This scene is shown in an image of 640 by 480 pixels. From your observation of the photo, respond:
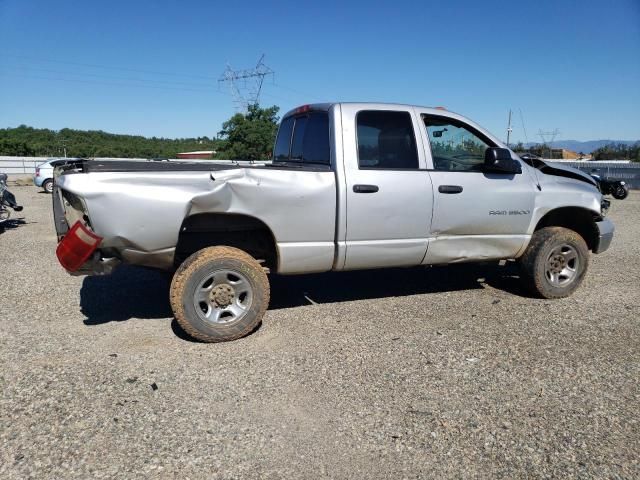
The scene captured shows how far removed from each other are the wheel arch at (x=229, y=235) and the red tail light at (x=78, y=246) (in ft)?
2.41

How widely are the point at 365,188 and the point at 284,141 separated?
181cm

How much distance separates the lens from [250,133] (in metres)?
Answer: 46.6

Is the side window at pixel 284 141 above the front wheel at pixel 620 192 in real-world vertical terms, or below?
above

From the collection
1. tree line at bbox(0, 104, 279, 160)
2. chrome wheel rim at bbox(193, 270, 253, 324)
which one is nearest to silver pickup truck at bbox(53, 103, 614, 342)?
chrome wheel rim at bbox(193, 270, 253, 324)

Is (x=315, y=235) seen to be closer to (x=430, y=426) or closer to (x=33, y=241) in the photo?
(x=430, y=426)

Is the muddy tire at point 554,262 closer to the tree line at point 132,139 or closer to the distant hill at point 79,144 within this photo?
the tree line at point 132,139

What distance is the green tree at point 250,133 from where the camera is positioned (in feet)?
151

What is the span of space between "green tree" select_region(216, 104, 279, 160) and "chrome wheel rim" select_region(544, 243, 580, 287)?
4014 centimetres

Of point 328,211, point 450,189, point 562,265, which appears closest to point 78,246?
point 328,211

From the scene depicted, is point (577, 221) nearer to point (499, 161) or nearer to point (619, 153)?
point (499, 161)

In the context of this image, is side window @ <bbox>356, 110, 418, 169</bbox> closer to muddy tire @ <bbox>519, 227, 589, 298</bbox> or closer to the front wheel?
muddy tire @ <bbox>519, 227, 589, 298</bbox>

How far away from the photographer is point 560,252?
5.59m

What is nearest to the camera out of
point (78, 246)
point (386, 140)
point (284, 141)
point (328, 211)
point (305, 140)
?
point (78, 246)

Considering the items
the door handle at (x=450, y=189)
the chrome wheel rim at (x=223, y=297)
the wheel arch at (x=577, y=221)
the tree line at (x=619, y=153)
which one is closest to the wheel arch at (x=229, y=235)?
the chrome wheel rim at (x=223, y=297)
